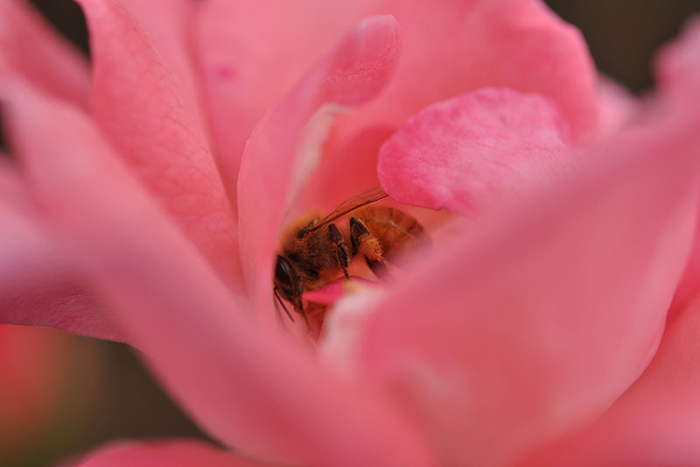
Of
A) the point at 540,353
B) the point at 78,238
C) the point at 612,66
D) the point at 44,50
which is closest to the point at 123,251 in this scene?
the point at 78,238

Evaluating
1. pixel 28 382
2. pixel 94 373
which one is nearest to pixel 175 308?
pixel 28 382

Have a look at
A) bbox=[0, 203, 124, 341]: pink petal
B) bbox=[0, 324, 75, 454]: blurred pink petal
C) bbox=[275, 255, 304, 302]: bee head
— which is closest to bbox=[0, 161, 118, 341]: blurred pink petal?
bbox=[0, 203, 124, 341]: pink petal

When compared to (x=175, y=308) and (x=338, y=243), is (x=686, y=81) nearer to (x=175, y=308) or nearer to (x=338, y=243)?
(x=175, y=308)

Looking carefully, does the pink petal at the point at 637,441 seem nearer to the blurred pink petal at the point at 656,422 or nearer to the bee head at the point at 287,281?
the blurred pink petal at the point at 656,422

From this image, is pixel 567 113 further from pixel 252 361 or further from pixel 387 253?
pixel 252 361

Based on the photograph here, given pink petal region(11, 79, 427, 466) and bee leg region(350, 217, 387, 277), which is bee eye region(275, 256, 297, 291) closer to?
bee leg region(350, 217, 387, 277)

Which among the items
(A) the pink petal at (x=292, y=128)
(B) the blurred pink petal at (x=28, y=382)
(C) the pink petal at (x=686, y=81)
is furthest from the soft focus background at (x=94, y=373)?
(C) the pink petal at (x=686, y=81)

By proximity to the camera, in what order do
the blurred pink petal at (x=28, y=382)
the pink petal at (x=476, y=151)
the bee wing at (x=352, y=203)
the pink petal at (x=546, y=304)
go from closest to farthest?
the pink petal at (x=546, y=304) < the pink petal at (x=476, y=151) < the bee wing at (x=352, y=203) < the blurred pink petal at (x=28, y=382)
